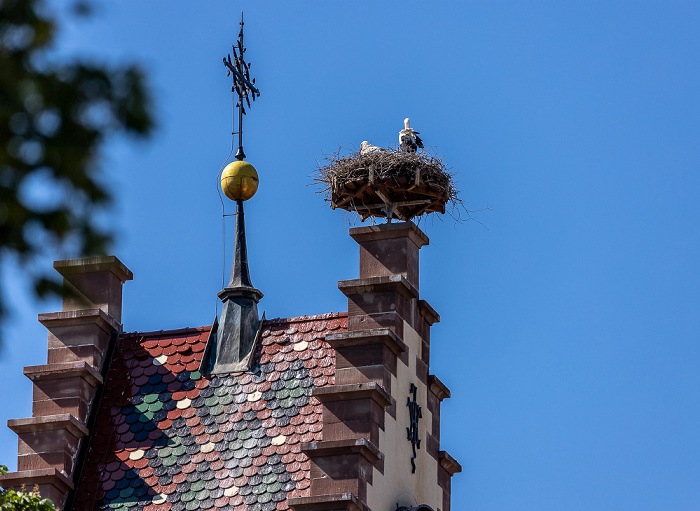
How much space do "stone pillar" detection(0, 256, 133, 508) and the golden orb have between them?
1.56 metres

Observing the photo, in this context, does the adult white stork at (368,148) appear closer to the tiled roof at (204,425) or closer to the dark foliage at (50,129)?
the tiled roof at (204,425)

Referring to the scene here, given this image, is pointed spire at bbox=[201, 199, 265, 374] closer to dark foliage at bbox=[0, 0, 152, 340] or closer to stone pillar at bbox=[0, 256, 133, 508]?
stone pillar at bbox=[0, 256, 133, 508]

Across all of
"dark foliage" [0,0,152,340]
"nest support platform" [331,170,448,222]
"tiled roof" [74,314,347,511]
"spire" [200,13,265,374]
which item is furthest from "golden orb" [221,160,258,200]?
"dark foliage" [0,0,152,340]

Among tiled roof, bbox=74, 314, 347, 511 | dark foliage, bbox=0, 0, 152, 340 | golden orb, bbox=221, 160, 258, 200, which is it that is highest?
golden orb, bbox=221, 160, 258, 200

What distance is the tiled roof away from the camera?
14.0 m

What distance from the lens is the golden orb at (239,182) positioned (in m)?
16.7

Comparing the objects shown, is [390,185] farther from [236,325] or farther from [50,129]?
[50,129]

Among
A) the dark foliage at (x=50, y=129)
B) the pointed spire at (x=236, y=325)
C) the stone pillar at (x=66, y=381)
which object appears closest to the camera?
the dark foliage at (x=50, y=129)

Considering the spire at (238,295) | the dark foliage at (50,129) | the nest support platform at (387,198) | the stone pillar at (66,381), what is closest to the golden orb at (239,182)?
the spire at (238,295)

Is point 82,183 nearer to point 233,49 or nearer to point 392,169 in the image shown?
point 392,169

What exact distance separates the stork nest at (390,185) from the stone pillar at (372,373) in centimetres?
67

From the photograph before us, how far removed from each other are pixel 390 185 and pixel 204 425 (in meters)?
3.13

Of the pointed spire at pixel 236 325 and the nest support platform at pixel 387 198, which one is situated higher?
the nest support platform at pixel 387 198

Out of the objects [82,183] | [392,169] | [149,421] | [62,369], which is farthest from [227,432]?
[82,183]
